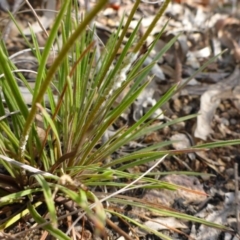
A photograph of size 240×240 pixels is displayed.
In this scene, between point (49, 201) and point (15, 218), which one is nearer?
point (49, 201)

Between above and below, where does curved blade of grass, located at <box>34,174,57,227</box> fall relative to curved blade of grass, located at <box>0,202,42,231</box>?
above

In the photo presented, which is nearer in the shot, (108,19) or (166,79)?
(166,79)

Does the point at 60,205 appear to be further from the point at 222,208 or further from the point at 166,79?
the point at 166,79

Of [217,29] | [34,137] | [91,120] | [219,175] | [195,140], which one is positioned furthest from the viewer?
[217,29]

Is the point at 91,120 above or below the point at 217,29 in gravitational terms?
above

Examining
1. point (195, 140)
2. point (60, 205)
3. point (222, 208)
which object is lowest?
point (222, 208)

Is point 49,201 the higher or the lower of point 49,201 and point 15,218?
the higher

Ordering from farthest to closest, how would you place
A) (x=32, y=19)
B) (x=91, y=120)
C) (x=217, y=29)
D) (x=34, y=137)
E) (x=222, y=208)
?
(x=217, y=29) → (x=32, y=19) → (x=222, y=208) → (x=34, y=137) → (x=91, y=120)

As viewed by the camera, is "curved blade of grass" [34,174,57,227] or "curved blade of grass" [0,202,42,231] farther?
"curved blade of grass" [0,202,42,231]

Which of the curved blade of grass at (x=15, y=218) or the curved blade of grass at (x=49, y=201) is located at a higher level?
the curved blade of grass at (x=49, y=201)

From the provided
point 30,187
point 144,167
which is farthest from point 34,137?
point 144,167

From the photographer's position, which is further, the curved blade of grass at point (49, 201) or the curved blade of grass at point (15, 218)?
the curved blade of grass at point (15, 218)
